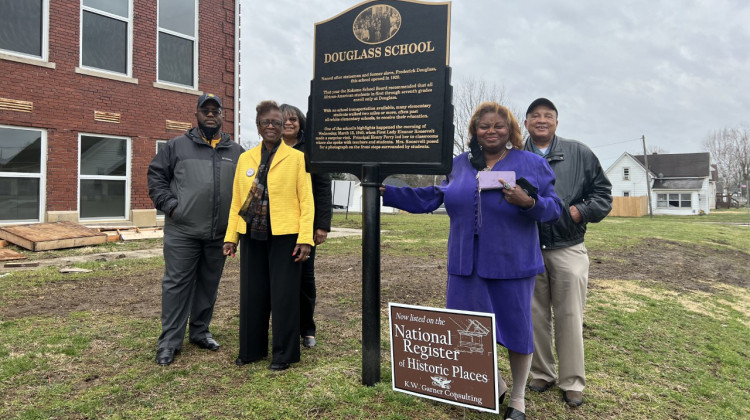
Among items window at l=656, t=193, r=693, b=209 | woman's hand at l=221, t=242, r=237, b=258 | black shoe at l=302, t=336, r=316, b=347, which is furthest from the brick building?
window at l=656, t=193, r=693, b=209

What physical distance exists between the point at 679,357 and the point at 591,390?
161 centimetres

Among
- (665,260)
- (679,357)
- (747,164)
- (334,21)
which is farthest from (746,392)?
(747,164)

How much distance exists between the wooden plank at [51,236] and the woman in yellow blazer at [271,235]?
25.6 ft

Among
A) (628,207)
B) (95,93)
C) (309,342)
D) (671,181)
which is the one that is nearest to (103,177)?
(95,93)

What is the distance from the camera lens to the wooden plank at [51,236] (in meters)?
9.24

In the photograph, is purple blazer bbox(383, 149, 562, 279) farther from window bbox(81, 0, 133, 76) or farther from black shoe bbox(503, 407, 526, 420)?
window bbox(81, 0, 133, 76)

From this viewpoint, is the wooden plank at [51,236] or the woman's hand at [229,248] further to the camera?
the wooden plank at [51,236]

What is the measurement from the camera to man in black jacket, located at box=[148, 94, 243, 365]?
3.88m

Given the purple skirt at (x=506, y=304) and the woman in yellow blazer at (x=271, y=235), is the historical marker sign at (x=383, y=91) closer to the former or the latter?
the woman in yellow blazer at (x=271, y=235)

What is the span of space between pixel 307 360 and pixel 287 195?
139 cm

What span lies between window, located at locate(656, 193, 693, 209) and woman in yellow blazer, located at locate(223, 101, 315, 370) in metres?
56.7

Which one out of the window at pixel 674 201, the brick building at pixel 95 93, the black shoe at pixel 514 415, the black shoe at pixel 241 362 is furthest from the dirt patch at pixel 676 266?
the window at pixel 674 201

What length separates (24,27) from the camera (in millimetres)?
10344

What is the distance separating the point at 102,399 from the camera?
9.96 feet
